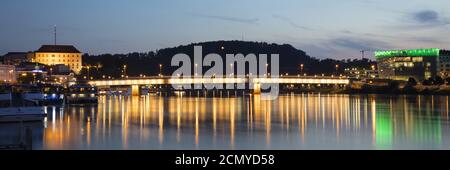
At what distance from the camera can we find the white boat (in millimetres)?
27047

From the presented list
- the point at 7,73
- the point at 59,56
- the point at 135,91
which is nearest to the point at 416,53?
the point at 135,91

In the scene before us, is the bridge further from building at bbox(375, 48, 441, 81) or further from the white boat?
the white boat

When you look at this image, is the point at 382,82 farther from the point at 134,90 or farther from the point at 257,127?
the point at 257,127

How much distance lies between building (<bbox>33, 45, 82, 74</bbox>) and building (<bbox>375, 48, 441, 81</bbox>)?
51.6 meters

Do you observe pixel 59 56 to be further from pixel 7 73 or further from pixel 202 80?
pixel 202 80

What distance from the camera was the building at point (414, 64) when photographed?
317ft

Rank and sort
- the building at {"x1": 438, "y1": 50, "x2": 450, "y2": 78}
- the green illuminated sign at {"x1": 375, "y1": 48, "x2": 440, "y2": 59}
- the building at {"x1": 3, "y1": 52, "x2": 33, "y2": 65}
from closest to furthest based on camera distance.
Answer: the green illuminated sign at {"x1": 375, "y1": 48, "x2": 440, "y2": 59}
the building at {"x1": 438, "y1": 50, "x2": 450, "y2": 78}
the building at {"x1": 3, "y1": 52, "x2": 33, "y2": 65}

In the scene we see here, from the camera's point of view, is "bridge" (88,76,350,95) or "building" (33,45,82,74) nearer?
"bridge" (88,76,350,95)

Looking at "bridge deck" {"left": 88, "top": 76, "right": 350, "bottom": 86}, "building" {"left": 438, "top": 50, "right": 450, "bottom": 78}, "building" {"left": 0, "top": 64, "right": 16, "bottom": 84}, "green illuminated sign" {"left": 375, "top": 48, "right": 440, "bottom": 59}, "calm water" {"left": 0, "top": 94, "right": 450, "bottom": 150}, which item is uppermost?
"green illuminated sign" {"left": 375, "top": 48, "right": 440, "bottom": 59}

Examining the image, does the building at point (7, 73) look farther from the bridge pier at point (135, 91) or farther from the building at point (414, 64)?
the building at point (414, 64)

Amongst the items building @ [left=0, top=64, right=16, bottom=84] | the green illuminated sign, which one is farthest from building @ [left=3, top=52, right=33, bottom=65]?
the green illuminated sign

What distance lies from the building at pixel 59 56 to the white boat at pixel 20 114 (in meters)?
85.8
